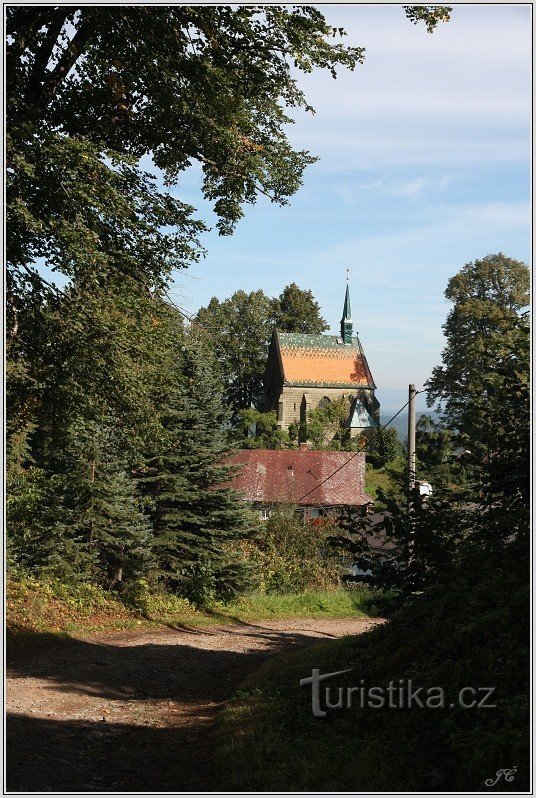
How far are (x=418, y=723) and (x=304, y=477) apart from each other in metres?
26.5

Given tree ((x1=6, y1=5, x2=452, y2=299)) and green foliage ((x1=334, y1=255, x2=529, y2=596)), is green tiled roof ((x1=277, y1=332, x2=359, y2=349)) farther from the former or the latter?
green foliage ((x1=334, y1=255, x2=529, y2=596))

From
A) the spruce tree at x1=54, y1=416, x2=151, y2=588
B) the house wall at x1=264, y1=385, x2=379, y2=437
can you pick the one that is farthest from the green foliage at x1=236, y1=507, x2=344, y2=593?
the house wall at x1=264, y1=385, x2=379, y2=437

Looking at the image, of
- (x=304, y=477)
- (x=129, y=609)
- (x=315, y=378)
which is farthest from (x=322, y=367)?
(x=129, y=609)

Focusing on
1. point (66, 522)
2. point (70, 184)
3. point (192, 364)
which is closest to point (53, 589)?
point (66, 522)

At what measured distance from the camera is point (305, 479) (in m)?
32.8

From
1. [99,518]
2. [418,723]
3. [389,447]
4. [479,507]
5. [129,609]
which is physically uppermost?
[389,447]

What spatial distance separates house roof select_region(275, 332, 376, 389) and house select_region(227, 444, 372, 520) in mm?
32232

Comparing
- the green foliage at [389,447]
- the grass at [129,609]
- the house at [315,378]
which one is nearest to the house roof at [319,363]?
the house at [315,378]

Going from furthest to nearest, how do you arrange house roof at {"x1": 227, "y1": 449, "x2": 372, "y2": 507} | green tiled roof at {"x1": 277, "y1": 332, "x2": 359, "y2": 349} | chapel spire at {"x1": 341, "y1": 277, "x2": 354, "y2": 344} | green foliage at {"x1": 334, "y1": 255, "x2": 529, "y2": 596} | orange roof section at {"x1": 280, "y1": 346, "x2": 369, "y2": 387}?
chapel spire at {"x1": 341, "y1": 277, "x2": 354, "y2": 344} < green tiled roof at {"x1": 277, "y1": 332, "x2": 359, "y2": 349} < orange roof section at {"x1": 280, "y1": 346, "x2": 369, "y2": 387} < house roof at {"x1": 227, "y1": 449, "x2": 372, "y2": 507} < green foliage at {"x1": 334, "y1": 255, "x2": 529, "y2": 596}

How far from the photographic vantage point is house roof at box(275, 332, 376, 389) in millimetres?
67125

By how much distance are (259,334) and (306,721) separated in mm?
65794

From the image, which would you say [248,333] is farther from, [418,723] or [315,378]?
[418,723]

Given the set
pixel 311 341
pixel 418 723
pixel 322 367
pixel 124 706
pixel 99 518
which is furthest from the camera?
pixel 311 341

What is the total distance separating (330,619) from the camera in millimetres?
22766
